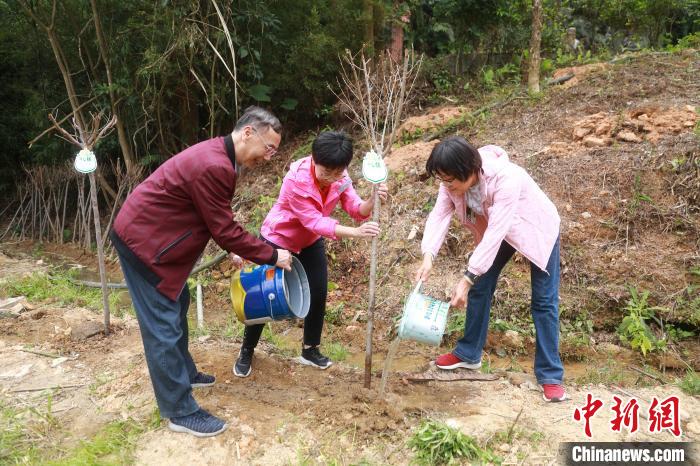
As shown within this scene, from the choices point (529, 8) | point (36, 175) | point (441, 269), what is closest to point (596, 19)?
point (529, 8)

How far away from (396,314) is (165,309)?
2699mm

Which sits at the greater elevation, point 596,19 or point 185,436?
point 596,19

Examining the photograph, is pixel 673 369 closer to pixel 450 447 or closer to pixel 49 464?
pixel 450 447

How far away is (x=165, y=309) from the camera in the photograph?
2.46 metres

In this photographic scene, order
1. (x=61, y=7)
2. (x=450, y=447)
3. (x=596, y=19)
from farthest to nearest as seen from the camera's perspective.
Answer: (x=596, y=19) < (x=61, y=7) < (x=450, y=447)

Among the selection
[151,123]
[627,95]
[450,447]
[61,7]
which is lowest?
[450,447]

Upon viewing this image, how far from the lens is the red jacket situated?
232cm

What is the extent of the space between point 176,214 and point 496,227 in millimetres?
1493

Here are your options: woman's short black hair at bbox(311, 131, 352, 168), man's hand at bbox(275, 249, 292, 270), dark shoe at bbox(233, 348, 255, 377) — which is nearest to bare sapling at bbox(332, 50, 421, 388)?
woman's short black hair at bbox(311, 131, 352, 168)

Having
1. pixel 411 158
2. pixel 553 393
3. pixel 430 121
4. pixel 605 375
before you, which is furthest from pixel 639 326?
pixel 430 121

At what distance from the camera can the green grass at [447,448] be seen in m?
2.36

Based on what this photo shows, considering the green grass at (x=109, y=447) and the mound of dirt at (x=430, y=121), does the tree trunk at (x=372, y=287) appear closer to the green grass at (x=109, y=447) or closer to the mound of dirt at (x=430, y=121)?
the green grass at (x=109, y=447)

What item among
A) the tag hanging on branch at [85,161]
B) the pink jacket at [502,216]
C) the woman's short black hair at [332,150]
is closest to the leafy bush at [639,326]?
the pink jacket at [502,216]

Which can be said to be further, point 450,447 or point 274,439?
point 274,439
